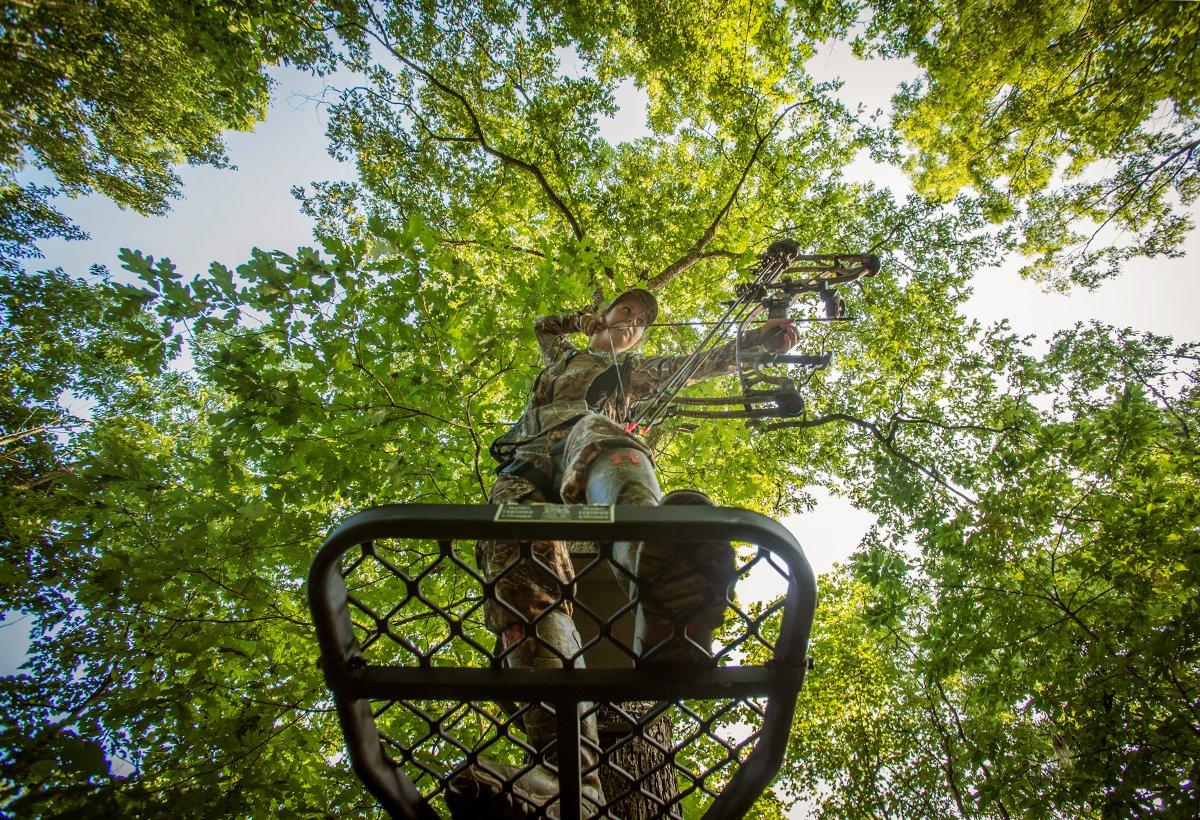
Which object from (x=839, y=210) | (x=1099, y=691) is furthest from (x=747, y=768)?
(x=839, y=210)

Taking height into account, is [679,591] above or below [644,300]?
below

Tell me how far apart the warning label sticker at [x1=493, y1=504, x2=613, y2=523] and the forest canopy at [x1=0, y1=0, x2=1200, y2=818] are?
1.65 meters

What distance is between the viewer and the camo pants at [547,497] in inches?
82.1

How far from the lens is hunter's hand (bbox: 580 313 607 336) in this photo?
455 centimetres

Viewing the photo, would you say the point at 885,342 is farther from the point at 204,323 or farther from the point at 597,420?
the point at 204,323

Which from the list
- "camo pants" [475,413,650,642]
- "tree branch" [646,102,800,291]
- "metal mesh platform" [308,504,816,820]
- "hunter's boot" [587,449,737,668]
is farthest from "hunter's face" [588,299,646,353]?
"tree branch" [646,102,800,291]

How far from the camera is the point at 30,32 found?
8.56m

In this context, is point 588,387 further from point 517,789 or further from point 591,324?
point 517,789

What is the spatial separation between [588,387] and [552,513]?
2.88 metres

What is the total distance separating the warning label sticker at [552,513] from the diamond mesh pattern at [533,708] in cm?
12

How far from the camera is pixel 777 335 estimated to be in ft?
13.6

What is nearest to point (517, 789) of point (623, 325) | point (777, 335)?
point (623, 325)

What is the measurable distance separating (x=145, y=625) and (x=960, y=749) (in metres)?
9.93

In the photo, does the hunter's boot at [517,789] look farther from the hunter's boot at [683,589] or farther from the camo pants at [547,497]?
the camo pants at [547,497]
